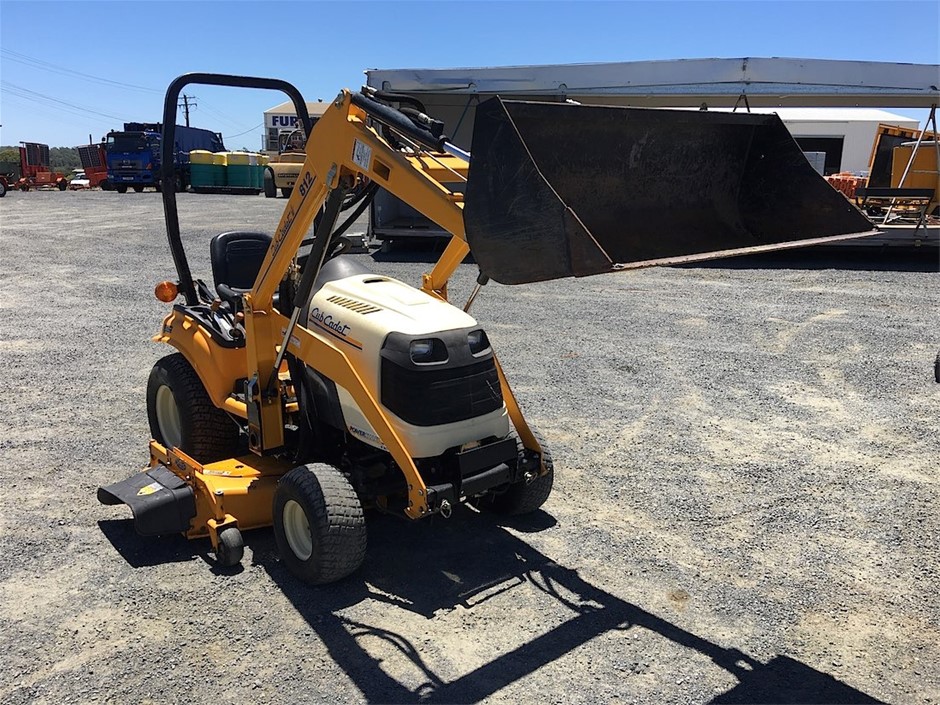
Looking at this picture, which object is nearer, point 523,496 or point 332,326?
point 332,326

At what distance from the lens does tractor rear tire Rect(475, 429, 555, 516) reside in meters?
4.23

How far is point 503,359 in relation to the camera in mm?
7805

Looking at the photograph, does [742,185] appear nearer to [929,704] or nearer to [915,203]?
[929,704]

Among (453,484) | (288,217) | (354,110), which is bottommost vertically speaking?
(453,484)

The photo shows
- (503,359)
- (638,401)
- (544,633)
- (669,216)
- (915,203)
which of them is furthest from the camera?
(915,203)

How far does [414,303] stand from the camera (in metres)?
3.99

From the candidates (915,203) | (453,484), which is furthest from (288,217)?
(915,203)

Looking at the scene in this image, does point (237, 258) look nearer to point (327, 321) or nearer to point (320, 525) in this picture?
point (327, 321)

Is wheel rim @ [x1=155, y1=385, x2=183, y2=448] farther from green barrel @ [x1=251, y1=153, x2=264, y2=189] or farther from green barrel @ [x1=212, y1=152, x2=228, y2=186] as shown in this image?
green barrel @ [x1=212, y1=152, x2=228, y2=186]

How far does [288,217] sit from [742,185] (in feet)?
7.62

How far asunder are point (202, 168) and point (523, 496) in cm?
3329

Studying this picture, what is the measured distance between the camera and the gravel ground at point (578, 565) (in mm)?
3123

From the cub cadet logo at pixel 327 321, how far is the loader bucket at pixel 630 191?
1343 millimetres

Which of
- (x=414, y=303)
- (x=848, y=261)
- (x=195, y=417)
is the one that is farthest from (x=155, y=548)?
(x=848, y=261)
